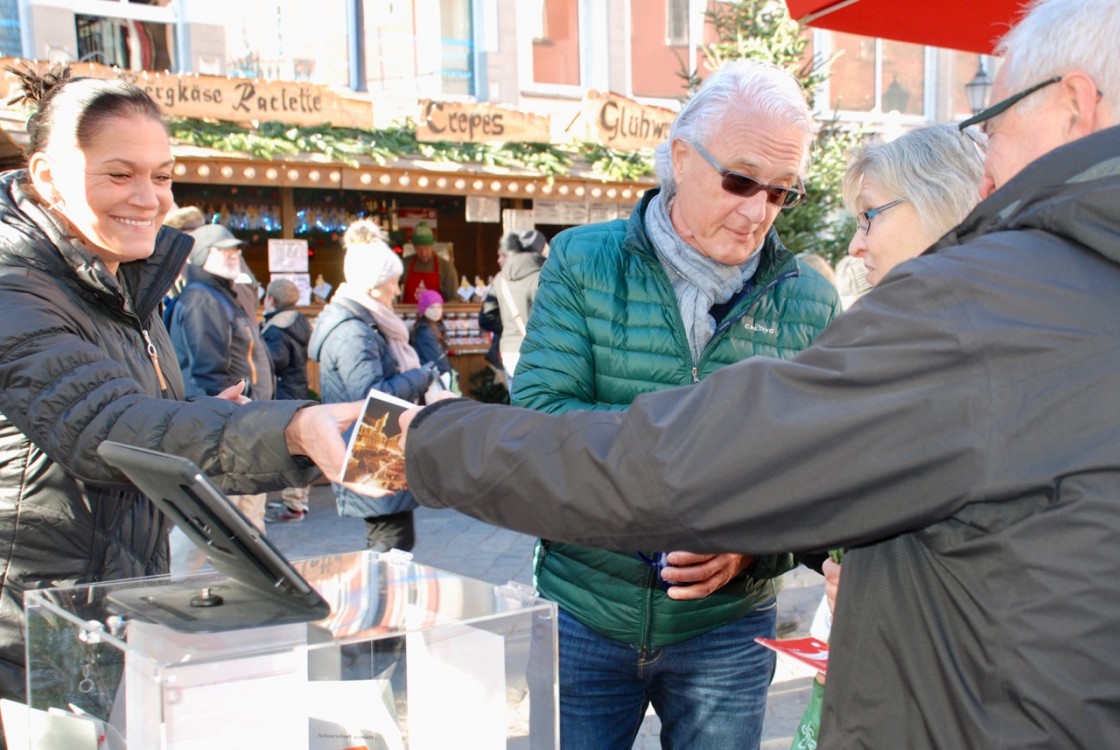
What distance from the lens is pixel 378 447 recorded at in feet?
5.61

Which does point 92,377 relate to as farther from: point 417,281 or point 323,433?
point 417,281

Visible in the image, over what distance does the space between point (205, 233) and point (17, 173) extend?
4.20 meters

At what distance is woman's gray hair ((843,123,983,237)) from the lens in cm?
253

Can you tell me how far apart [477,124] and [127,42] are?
12.0 ft

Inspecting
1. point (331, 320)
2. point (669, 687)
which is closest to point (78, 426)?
point (669, 687)

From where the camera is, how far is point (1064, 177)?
1283mm

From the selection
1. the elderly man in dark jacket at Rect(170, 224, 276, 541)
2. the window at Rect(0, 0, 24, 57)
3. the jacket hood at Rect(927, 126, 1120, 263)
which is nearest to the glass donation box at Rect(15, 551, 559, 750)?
A: the jacket hood at Rect(927, 126, 1120, 263)

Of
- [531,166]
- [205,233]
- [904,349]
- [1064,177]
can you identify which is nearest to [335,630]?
[904,349]

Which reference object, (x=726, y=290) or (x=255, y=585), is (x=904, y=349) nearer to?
(x=255, y=585)

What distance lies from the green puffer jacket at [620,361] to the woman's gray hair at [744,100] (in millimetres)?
268

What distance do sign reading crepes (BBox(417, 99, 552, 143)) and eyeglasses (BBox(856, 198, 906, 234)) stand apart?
711 centimetres

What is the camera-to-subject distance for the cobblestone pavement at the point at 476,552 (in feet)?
16.5

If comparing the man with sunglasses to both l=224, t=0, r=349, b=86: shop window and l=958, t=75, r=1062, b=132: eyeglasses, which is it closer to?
l=958, t=75, r=1062, b=132: eyeglasses

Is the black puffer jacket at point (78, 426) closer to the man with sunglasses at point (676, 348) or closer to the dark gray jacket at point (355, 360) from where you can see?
the man with sunglasses at point (676, 348)
